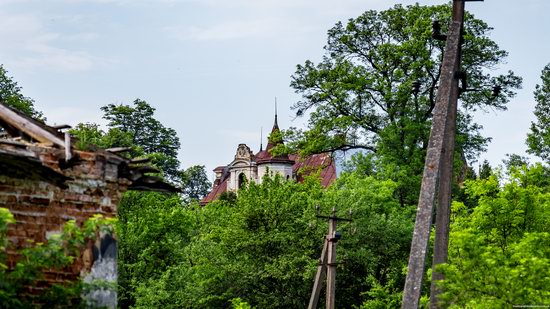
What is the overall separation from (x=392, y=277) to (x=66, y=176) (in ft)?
91.6

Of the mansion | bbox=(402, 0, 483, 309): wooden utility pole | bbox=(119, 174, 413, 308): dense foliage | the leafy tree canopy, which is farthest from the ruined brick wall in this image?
A: the mansion

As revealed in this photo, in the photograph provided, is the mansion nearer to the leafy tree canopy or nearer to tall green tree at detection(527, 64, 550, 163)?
the leafy tree canopy

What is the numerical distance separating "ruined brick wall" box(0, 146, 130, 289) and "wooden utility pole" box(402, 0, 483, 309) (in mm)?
5265

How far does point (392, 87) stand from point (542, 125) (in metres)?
17.0

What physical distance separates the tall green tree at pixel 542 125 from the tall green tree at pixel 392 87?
34.5 ft

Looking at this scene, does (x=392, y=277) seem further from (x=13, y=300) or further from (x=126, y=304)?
(x=13, y=300)

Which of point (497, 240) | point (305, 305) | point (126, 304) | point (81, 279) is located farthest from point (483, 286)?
point (126, 304)

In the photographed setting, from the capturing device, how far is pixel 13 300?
10258 mm

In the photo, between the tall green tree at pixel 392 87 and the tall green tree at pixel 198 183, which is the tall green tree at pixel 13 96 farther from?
the tall green tree at pixel 198 183

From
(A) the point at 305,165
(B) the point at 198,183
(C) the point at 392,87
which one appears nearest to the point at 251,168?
(B) the point at 198,183

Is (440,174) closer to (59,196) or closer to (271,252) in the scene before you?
(59,196)

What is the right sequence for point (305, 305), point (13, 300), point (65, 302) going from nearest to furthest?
point (13, 300), point (65, 302), point (305, 305)

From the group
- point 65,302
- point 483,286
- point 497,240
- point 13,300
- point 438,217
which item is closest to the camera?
point 13,300

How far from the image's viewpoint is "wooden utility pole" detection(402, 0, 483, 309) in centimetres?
1573
